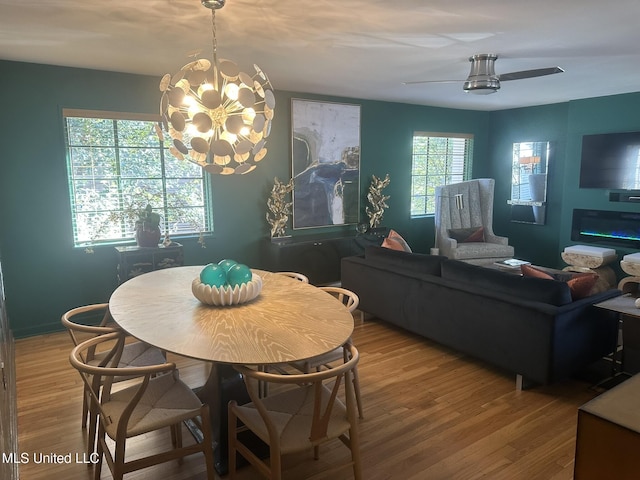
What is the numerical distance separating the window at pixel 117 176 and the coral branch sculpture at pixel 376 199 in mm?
2516

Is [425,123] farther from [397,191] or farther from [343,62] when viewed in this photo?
[343,62]

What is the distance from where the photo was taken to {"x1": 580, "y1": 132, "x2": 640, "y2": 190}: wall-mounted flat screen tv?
5.53 metres

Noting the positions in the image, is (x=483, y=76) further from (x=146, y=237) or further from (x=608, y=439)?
(x=146, y=237)

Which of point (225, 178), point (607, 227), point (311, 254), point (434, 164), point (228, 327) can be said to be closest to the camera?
point (228, 327)

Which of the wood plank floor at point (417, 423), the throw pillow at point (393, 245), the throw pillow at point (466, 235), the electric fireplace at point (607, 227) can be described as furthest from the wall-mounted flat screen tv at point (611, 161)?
the wood plank floor at point (417, 423)

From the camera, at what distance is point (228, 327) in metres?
2.08

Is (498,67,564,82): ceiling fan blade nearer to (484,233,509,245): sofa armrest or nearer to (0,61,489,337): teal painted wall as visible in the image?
(0,61,489,337): teal painted wall

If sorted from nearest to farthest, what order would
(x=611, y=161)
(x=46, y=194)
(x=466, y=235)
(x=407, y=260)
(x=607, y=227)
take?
(x=407, y=260)
(x=46, y=194)
(x=611, y=161)
(x=607, y=227)
(x=466, y=235)

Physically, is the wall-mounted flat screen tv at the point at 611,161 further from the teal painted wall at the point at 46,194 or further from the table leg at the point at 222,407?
the table leg at the point at 222,407

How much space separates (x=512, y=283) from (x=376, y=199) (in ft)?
10.6

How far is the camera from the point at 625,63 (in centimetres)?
390

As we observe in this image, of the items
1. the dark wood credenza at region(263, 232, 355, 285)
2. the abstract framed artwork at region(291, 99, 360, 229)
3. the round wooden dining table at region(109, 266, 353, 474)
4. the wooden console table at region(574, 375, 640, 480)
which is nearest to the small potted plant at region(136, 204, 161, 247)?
the dark wood credenza at region(263, 232, 355, 285)

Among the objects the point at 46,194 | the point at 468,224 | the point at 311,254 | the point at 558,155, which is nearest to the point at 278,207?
the point at 311,254

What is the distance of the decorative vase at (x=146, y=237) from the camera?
424cm
